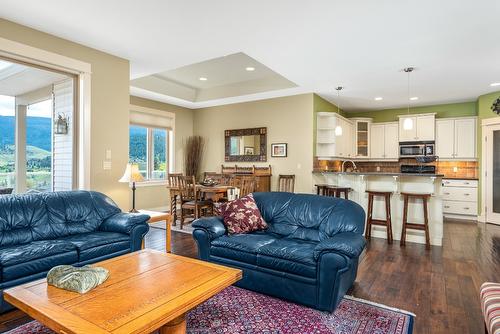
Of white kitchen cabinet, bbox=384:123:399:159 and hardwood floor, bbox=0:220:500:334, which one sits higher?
white kitchen cabinet, bbox=384:123:399:159

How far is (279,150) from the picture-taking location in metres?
6.71

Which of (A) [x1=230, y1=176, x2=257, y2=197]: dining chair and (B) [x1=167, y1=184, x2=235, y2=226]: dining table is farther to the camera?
(A) [x1=230, y1=176, x2=257, y2=197]: dining chair

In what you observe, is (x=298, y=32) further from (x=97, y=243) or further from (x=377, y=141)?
(x=377, y=141)

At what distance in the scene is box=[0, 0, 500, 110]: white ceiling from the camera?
2.88m

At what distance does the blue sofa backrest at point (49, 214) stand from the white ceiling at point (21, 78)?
1379 millimetres

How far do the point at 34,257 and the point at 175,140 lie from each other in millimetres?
5319

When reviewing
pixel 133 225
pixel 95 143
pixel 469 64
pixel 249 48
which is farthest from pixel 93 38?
pixel 469 64

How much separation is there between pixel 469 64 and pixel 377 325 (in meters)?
4.27

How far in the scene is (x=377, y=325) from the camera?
7.21 feet

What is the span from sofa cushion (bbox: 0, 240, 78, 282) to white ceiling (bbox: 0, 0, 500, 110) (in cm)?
232

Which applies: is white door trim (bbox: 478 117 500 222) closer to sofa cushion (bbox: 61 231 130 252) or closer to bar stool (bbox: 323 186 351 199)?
bar stool (bbox: 323 186 351 199)

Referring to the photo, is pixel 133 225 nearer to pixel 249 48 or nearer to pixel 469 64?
pixel 249 48

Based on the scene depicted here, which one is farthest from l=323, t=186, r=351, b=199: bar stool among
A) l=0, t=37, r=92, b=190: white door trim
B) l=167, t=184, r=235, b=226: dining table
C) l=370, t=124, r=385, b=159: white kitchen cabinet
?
l=0, t=37, r=92, b=190: white door trim

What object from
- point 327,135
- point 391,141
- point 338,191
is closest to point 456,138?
point 391,141
